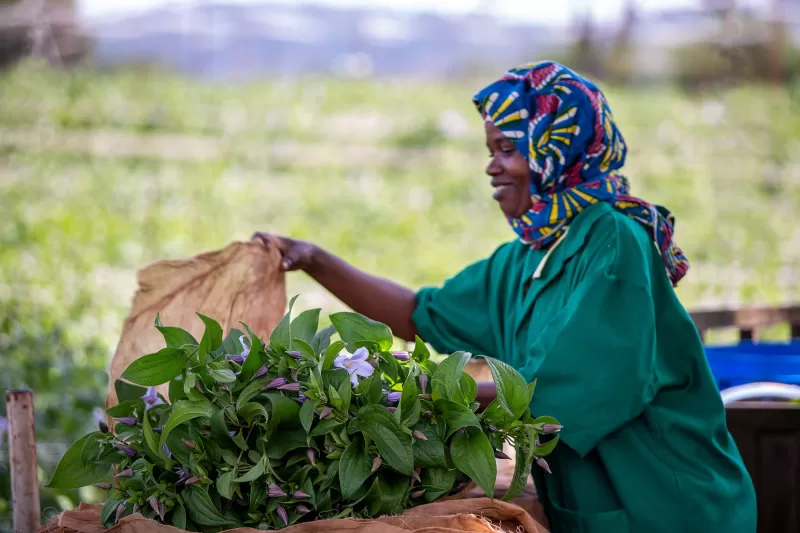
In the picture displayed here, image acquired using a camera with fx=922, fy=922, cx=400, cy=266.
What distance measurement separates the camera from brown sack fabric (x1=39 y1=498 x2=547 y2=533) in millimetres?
1231

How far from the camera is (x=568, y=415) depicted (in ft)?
4.92

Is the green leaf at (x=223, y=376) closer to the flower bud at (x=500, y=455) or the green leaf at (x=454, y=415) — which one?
the green leaf at (x=454, y=415)

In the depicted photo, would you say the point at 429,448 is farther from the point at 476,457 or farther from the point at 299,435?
the point at 299,435

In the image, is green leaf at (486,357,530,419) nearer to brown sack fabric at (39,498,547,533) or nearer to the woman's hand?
brown sack fabric at (39,498,547,533)

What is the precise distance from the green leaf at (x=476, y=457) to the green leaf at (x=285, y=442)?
0.21m

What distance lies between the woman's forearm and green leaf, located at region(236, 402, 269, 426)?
0.82m

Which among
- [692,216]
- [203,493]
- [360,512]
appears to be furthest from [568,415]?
[692,216]

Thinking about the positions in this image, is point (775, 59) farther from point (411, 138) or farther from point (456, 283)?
point (456, 283)

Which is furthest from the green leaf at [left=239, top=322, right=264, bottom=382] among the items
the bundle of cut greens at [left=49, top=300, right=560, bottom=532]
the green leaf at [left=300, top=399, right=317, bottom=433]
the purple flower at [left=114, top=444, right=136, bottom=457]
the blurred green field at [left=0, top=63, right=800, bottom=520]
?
the blurred green field at [left=0, top=63, right=800, bottom=520]

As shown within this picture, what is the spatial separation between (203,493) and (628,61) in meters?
8.07

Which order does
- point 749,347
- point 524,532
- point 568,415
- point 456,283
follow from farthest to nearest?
point 749,347 → point 456,283 → point 568,415 → point 524,532

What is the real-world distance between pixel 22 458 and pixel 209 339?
588 millimetres

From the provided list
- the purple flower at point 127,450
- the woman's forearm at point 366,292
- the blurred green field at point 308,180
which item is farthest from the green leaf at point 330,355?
the blurred green field at point 308,180

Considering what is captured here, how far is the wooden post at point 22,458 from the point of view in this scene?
167 cm
